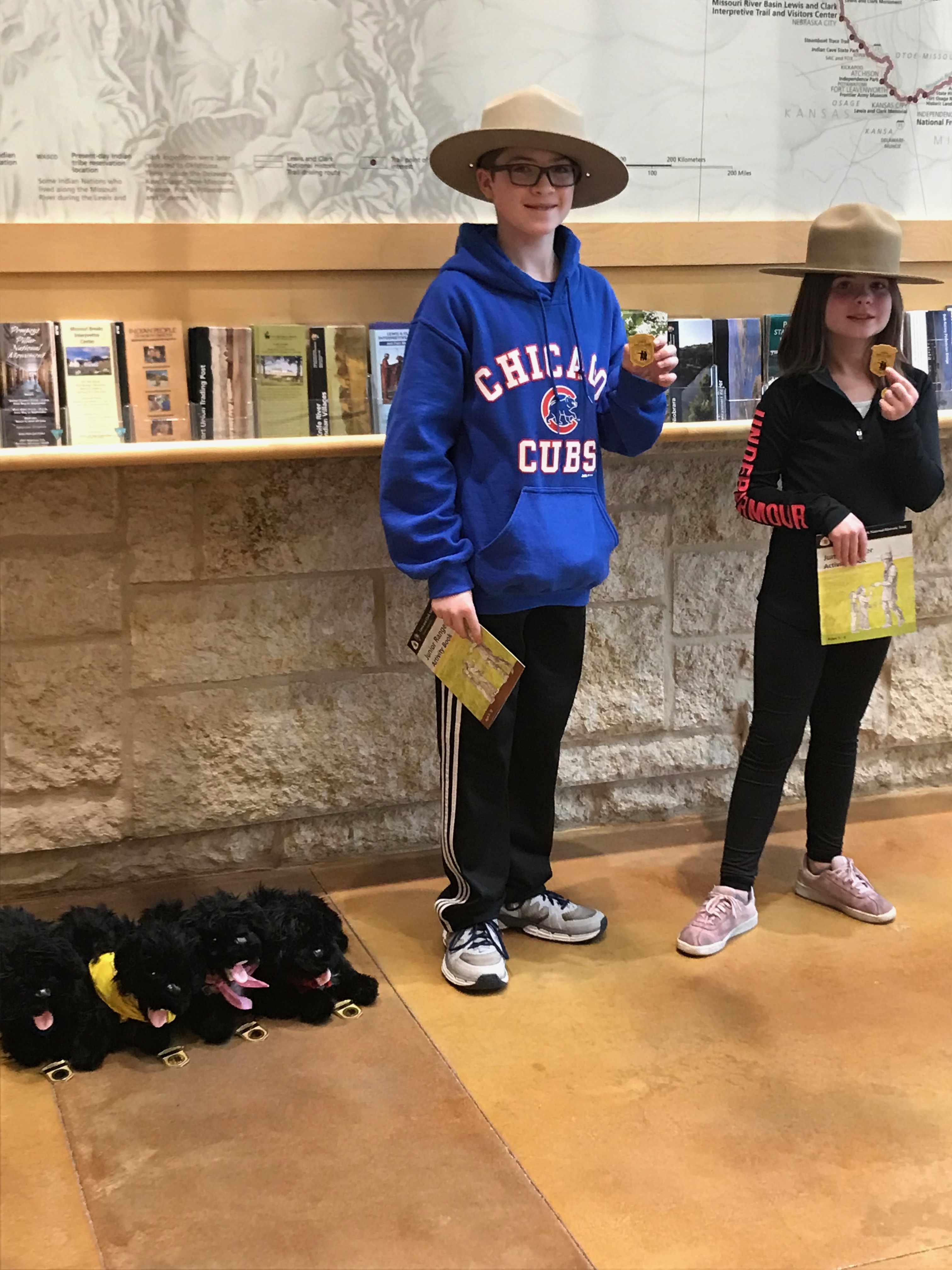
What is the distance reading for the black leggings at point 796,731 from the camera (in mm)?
2504

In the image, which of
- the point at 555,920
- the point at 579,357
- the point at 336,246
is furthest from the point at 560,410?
the point at 555,920

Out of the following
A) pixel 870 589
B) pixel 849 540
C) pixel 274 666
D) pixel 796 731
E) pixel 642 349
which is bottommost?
pixel 796 731

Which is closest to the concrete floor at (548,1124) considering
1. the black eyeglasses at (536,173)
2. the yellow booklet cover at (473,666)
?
the yellow booklet cover at (473,666)

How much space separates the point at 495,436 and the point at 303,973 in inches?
39.4

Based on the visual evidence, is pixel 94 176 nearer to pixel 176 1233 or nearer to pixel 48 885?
pixel 48 885

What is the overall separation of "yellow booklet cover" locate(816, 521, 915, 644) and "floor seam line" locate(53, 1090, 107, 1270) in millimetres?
1572

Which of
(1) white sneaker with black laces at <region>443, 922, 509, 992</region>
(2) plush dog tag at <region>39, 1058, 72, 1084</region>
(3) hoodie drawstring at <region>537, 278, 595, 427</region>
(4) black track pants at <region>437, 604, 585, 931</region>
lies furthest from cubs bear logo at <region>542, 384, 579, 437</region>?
(2) plush dog tag at <region>39, 1058, 72, 1084</region>

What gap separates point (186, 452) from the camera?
2.38 metres

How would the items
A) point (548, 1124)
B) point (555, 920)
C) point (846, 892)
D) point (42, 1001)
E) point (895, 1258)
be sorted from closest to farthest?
point (895, 1258)
point (548, 1124)
point (42, 1001)
point (555, 920)
point (846, 892)

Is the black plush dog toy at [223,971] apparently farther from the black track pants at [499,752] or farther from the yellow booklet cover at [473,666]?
the yellow booklet cover at [473,666]

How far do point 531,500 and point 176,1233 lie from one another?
1.26 m

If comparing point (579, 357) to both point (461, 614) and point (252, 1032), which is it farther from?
point (252, 1032)

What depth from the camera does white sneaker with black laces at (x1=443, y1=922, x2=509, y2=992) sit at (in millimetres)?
2318

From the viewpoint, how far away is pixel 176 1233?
1.68 m
